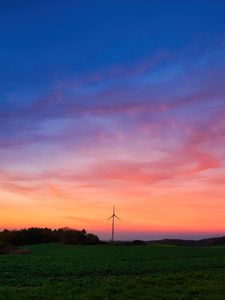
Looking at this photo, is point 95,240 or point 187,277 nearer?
point 187,277


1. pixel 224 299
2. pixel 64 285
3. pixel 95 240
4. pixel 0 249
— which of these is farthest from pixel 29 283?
pixel 95 240

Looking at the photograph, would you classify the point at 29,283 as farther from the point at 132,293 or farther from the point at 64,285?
the point at 132,293

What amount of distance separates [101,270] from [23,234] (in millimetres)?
92516

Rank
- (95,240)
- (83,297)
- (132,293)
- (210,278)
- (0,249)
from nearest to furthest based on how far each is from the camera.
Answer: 1. (83,297)
2. (132,293)
3. (210,278)
4. (0,249)
5. (95,240)

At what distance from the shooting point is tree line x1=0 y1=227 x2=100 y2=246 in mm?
127438

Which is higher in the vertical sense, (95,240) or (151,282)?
(95,240)

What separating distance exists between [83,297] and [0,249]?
2723 inches

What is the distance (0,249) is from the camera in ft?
299

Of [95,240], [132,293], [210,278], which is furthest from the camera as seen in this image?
[95,240]

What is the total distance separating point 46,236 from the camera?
440ft

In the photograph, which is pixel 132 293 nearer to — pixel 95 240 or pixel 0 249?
pixel 0 249

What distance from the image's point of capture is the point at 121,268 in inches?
1762

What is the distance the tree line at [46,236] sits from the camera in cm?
12744

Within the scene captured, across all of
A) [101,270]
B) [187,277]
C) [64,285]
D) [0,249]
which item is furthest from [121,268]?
[0,249]
